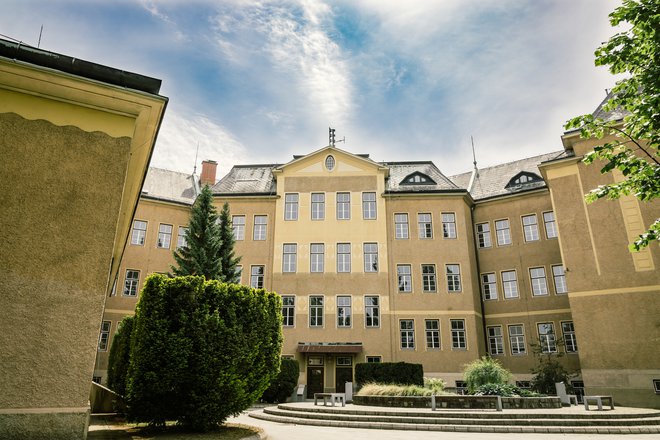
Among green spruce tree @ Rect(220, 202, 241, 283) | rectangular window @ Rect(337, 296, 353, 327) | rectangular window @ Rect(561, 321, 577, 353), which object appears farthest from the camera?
rectangular window @ Rect(337, 296, 353, 327)

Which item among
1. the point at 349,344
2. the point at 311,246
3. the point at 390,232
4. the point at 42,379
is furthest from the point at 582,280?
the point at 42,379

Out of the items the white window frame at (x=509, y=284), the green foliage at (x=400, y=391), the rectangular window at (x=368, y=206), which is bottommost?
the green foliage at (x=400, y=391)

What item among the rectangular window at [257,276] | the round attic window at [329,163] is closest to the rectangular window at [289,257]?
the rectangular window at [257,276]

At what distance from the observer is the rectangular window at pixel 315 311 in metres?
27.0

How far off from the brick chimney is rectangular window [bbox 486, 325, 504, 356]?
72.6 feet

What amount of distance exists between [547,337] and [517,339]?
1.64m

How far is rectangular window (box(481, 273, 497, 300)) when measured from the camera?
2800 centimetres

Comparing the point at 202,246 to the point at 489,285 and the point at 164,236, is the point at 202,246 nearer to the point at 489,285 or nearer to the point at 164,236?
the point at 164,236

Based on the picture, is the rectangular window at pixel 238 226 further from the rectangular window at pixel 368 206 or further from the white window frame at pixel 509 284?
the white window frame at pixel 509 284

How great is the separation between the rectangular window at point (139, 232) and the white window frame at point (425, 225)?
1774 cm

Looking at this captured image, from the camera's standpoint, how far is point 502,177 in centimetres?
3081

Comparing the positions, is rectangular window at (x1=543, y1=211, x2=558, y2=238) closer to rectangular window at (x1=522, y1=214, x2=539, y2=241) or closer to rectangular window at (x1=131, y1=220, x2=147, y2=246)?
rectangular window at (x1=522, y1=214, x2=539, y2=241)

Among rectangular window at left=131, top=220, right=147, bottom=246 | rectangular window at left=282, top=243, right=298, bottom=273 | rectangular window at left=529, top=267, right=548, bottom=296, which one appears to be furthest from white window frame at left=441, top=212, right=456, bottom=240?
rectangular window at left=131, top=220, right=147, bottom=246

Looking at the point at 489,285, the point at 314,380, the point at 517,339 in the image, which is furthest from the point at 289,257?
the point at 517,339
